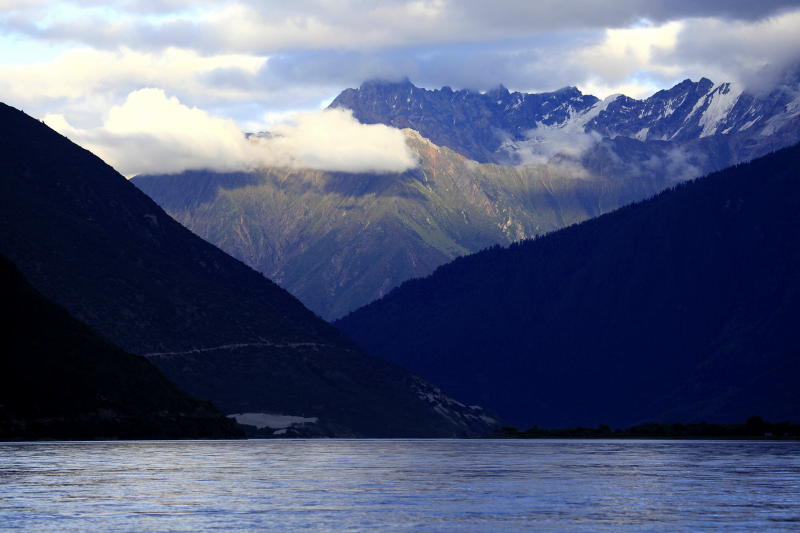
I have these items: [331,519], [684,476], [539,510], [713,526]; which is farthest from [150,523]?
[684,476]

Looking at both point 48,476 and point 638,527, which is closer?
point 638,527

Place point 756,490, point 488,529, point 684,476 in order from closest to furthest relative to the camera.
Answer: point 488,529, point 756,490, point 684,476

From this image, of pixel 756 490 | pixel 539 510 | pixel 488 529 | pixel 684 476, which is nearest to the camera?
pixel 488 529

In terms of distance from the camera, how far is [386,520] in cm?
12525

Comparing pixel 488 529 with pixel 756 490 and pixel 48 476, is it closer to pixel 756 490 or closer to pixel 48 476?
pixel 756 490

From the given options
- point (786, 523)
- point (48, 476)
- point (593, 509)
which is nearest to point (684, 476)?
point (593, 509)

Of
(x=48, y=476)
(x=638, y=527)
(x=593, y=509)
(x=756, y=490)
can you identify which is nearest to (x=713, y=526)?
(x=638, y=527)

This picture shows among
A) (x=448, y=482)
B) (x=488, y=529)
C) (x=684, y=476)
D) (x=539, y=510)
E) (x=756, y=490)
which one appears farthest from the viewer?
(x=684, y=476)

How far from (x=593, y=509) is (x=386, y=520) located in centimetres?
2380

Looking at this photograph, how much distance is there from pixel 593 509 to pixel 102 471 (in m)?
82.3

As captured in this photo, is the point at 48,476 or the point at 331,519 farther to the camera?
the point at 48,476

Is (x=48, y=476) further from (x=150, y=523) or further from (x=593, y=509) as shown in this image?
(x=593, y=509)

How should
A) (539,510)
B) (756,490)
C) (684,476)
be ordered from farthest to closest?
1. (684,476)
2. (756,490)
3. (539,510)

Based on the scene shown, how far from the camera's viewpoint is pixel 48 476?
180500 mm
